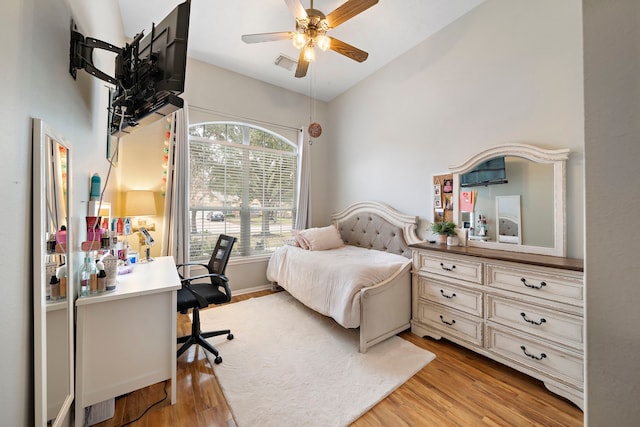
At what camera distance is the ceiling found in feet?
7.66

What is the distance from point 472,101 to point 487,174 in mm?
778

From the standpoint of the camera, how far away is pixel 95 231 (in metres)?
1.48

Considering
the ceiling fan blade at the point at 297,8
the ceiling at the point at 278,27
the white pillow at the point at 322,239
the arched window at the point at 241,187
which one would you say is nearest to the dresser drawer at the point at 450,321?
the white pillow at the point at 322,239

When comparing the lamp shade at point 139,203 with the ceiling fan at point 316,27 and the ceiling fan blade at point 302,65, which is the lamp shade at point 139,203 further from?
the ceiling fan blade at point 302,65

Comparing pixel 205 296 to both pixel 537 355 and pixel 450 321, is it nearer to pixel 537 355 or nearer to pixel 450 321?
pixel 450 321

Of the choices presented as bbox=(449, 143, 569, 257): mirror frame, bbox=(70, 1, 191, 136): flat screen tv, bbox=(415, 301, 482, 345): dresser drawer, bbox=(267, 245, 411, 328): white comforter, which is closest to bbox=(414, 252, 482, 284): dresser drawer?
bbox=(267, 245, 411, 328): white comforter

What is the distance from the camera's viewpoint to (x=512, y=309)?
5.82ft

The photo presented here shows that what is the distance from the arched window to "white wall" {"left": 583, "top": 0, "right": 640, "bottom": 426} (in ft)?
11.5

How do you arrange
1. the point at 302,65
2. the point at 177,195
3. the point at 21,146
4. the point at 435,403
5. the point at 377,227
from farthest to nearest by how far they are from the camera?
1. the point at 377,227
2. the point at 177,195
3. the point at 302,65
4. the point at 435,403
5. the point at 21,146

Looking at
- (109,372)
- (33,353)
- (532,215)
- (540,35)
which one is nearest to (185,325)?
(109,372)

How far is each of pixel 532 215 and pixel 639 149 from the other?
1.89 m

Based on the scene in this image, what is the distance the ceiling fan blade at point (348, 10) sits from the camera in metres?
1.75

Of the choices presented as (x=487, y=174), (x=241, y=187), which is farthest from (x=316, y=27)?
(x=241, y=187)

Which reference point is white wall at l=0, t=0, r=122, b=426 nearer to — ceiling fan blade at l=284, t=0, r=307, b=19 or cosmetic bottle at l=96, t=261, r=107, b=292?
cosmetic bottle at l=96, t=261, r=107, b=292
